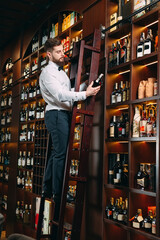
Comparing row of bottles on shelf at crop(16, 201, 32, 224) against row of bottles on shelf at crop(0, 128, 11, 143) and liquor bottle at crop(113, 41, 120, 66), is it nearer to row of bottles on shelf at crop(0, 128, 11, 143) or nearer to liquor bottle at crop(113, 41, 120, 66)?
row of bottles on shelf at crop(0, 128, 11, 143)

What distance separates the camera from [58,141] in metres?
2.76

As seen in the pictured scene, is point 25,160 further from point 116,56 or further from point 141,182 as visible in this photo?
point 141,182

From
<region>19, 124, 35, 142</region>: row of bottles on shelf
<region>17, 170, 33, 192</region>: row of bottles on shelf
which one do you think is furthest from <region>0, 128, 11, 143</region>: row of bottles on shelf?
<region>17, 170, 33, 192</region>: row of bottles on shelf

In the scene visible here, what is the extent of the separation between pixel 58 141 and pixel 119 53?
1.16 meters

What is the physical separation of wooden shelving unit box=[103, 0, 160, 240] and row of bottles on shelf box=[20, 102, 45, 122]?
72.0 inches

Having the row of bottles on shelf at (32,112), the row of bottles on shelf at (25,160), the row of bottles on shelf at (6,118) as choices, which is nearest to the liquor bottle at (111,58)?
the row of bottles on shelf at (32,112)

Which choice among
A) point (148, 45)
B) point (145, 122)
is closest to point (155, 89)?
point (145, 122)

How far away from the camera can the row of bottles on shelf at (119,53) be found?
10.5ft

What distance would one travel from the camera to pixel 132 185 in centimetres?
289

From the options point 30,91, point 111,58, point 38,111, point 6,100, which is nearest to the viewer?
point 111,58

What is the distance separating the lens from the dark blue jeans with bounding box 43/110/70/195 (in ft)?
8.95

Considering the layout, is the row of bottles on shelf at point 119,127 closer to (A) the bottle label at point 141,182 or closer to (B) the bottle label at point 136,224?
(A) the bottle label at point 141,182

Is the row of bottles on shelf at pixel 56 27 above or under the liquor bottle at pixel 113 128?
above

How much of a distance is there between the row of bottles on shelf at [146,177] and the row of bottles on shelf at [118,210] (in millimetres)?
328
